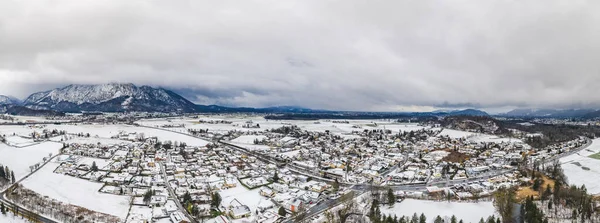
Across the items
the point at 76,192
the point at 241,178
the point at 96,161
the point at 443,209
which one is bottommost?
the point at 76,192

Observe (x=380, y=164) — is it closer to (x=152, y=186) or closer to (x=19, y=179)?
(x=152, y=186)

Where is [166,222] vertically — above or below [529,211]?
below

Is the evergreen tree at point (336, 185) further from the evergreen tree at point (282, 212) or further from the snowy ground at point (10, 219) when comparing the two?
the snowy ground at point (10, 219)

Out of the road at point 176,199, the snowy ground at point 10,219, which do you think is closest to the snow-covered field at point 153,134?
the road at point 176,199

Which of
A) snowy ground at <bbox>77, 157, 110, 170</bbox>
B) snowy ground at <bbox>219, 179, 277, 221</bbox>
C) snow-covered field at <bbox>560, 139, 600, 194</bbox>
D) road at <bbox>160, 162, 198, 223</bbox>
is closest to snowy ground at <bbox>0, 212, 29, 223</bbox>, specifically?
road at <bbox>160, 162, 198, 223</bbox>

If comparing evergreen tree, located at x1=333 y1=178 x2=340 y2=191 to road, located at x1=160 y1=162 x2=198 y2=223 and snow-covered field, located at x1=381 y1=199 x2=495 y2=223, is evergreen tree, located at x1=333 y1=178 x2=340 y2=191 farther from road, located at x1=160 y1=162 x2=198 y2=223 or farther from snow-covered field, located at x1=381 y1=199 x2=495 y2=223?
road, located at x1=160 y1=162 x2=198 y2=223

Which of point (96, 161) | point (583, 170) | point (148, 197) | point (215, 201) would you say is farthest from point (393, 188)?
point (96, 161)

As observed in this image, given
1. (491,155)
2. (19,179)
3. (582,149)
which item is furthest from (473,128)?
(19,179)

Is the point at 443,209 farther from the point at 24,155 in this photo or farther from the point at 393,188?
the point at 24,155
